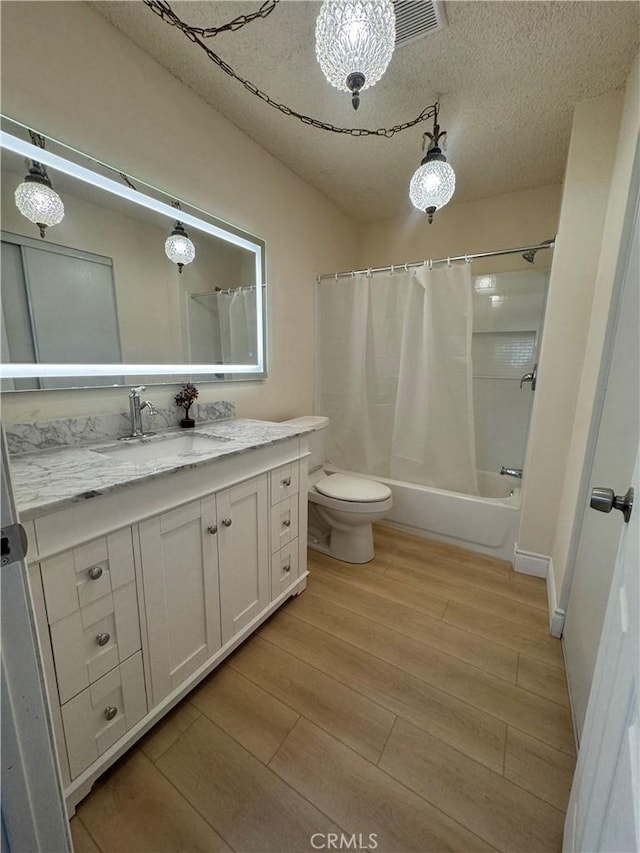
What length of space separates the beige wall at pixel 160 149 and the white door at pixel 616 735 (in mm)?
1622

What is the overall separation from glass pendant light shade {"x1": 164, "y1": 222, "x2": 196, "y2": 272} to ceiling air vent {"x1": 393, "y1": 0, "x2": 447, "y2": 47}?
115 centimetres

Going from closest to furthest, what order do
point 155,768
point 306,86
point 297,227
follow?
point 155,768 → point 306,86 → point 297,227

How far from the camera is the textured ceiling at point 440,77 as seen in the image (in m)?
1.21

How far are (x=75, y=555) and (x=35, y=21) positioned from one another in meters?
1.67

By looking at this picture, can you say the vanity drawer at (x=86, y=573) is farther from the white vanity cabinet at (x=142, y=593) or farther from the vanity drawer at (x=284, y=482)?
the vanity drawer at (x=284, y=482)

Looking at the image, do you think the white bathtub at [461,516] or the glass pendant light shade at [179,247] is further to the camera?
the white bathtub at [461,516]

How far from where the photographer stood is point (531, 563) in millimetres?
1910

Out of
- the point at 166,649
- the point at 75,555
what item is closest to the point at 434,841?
the point at 166,649

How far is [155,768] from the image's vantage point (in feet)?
3.28

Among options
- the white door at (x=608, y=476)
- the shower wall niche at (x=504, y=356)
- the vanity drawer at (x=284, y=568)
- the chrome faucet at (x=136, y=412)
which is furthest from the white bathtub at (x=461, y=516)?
the chrome faucet at (x=136, y=412)

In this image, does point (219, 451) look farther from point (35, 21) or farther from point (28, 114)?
point (35, 21)

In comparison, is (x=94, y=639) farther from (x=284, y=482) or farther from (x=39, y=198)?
(x=39, y=198)

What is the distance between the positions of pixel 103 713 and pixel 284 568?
0.80m

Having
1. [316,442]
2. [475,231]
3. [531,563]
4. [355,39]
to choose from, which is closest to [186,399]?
[316,442]
